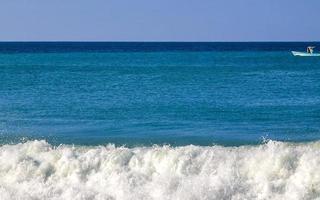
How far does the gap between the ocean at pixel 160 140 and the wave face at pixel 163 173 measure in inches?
1.2

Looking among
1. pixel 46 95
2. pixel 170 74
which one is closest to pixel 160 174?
pixel 46 95

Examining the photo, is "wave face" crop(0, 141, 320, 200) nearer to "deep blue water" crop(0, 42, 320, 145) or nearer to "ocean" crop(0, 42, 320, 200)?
"ocean" crop(0, 42, 320, 200)

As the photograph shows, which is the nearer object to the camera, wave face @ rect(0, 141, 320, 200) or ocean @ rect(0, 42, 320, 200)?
wave face @ rect(0, 141, 320, 200)

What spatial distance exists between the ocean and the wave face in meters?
0.03

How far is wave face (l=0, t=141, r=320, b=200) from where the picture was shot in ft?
61.0

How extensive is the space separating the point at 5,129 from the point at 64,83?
23043 millimetres

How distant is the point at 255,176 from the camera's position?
63.5 ft

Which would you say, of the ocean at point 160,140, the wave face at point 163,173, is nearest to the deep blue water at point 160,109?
the ocean at point 160,140

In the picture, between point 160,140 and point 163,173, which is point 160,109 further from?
point 163,173

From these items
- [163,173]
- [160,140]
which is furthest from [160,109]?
[163,173]

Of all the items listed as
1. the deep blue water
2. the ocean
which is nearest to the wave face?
the ocean

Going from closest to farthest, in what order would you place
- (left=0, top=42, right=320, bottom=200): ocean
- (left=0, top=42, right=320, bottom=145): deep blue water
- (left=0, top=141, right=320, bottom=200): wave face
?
(left=0, top=141, right=320, bottom=200): wave face, (left=0, top=42, right=320, bottom=200): ocean, (left=0, top=42, right=320, bottom=145): deep blue water

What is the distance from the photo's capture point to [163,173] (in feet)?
65.6

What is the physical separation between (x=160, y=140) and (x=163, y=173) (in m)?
6.17
